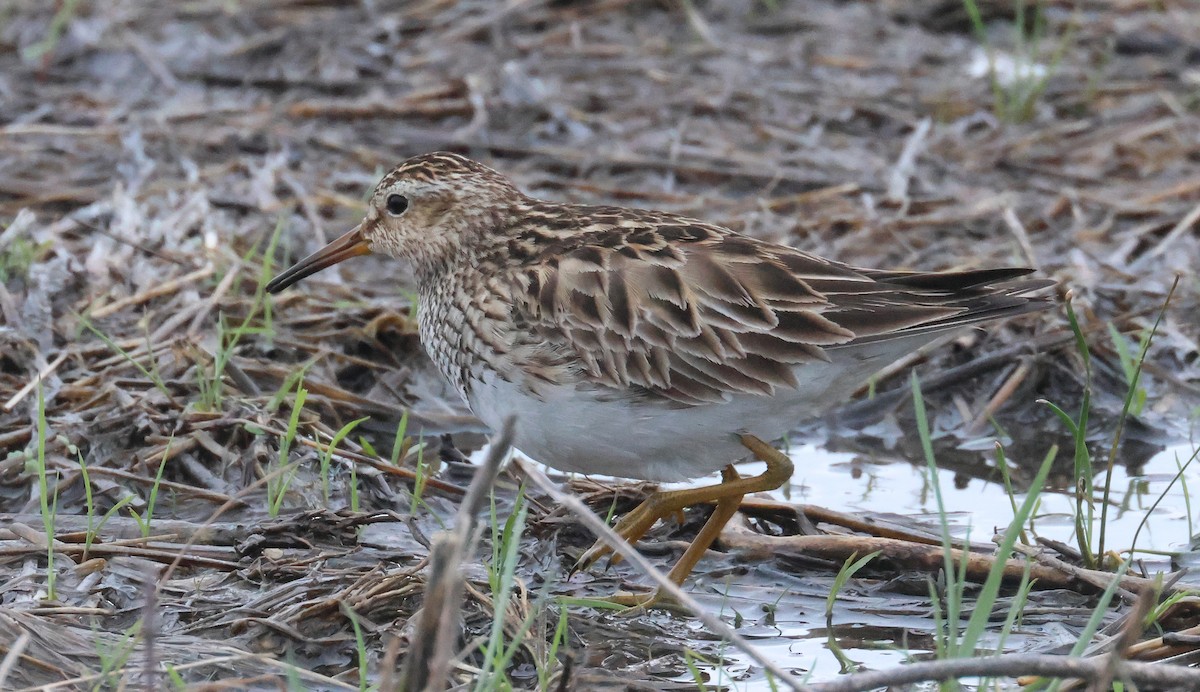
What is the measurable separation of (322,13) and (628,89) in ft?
8.19

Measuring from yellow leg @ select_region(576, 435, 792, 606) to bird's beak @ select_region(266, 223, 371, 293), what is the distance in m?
1.79

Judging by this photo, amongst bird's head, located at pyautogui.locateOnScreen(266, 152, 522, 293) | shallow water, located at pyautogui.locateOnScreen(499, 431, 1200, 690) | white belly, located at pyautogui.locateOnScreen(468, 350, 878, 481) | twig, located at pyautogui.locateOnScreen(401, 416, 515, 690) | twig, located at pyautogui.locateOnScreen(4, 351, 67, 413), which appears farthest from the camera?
twig, located at pyautogui.locateOnScreen(4, 351, 67, 413)

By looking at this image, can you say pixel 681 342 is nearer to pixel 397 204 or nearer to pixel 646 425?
pixel 646 425

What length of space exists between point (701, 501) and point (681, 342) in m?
0.62

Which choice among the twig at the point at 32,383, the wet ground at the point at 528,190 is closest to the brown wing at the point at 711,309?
the wet ground at the point at 528,190

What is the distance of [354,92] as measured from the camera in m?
10.6

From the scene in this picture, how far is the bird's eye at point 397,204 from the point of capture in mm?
6379

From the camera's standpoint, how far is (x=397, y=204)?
252 inches

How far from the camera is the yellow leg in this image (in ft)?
18.3

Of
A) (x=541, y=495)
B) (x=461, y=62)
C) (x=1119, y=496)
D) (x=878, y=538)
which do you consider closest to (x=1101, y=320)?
(x=1119, y=496)

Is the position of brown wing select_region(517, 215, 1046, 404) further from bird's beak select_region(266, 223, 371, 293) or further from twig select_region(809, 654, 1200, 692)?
twig select_region(809, 654, 1200, 692)

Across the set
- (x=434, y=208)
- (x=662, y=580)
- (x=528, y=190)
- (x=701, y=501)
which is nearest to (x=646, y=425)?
(x=701, y=501)

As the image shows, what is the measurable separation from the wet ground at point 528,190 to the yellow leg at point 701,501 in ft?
0.42

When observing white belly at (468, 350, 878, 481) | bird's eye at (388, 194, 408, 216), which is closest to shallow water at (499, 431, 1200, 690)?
white belly at (468, 350, 878, 481)
